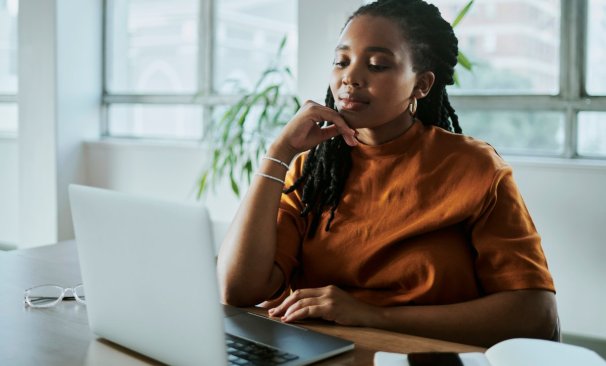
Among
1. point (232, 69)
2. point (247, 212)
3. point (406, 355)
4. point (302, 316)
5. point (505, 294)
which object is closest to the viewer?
point (406, 355)

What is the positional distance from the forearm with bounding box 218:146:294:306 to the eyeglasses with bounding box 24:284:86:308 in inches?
10.8

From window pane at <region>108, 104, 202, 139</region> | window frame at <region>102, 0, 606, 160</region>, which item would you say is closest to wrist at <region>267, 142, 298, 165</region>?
window frame at <region>102, 0, 606, 160</region>

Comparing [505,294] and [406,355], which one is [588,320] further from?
[406,355]

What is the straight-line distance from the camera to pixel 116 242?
41.3 inches

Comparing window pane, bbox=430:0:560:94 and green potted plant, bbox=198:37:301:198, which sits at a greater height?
window pane, bbox=430:0:560:94

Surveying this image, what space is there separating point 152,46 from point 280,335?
11.4 ft

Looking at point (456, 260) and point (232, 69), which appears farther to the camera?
point (232, 69)

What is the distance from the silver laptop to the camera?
92 cm

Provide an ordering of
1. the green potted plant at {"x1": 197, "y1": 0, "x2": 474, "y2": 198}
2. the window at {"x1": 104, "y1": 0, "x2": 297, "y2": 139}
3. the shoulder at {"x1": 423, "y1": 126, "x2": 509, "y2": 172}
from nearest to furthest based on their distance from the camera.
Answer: the shoulder at {"x1": 423, "y1": 126, "x2": 509, "y2": 172} → the green potted plant at {"x1": 197, "y1": 0, "x2": 474, "y2": 198} → the window at {"x1": 104, "y1": 0, "x2": 297, "y2": 139}

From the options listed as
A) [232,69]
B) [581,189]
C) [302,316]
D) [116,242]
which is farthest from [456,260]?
[232,69]

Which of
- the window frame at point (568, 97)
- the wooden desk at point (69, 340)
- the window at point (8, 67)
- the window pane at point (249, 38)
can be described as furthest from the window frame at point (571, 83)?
the window at point (8, 67)

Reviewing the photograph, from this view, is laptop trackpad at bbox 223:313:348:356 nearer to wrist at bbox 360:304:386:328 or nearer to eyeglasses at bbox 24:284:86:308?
wrist at bbox 360:304:386:328

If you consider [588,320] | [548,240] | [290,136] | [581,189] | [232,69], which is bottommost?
[588,320]

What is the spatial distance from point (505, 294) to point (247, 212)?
1.72ft
